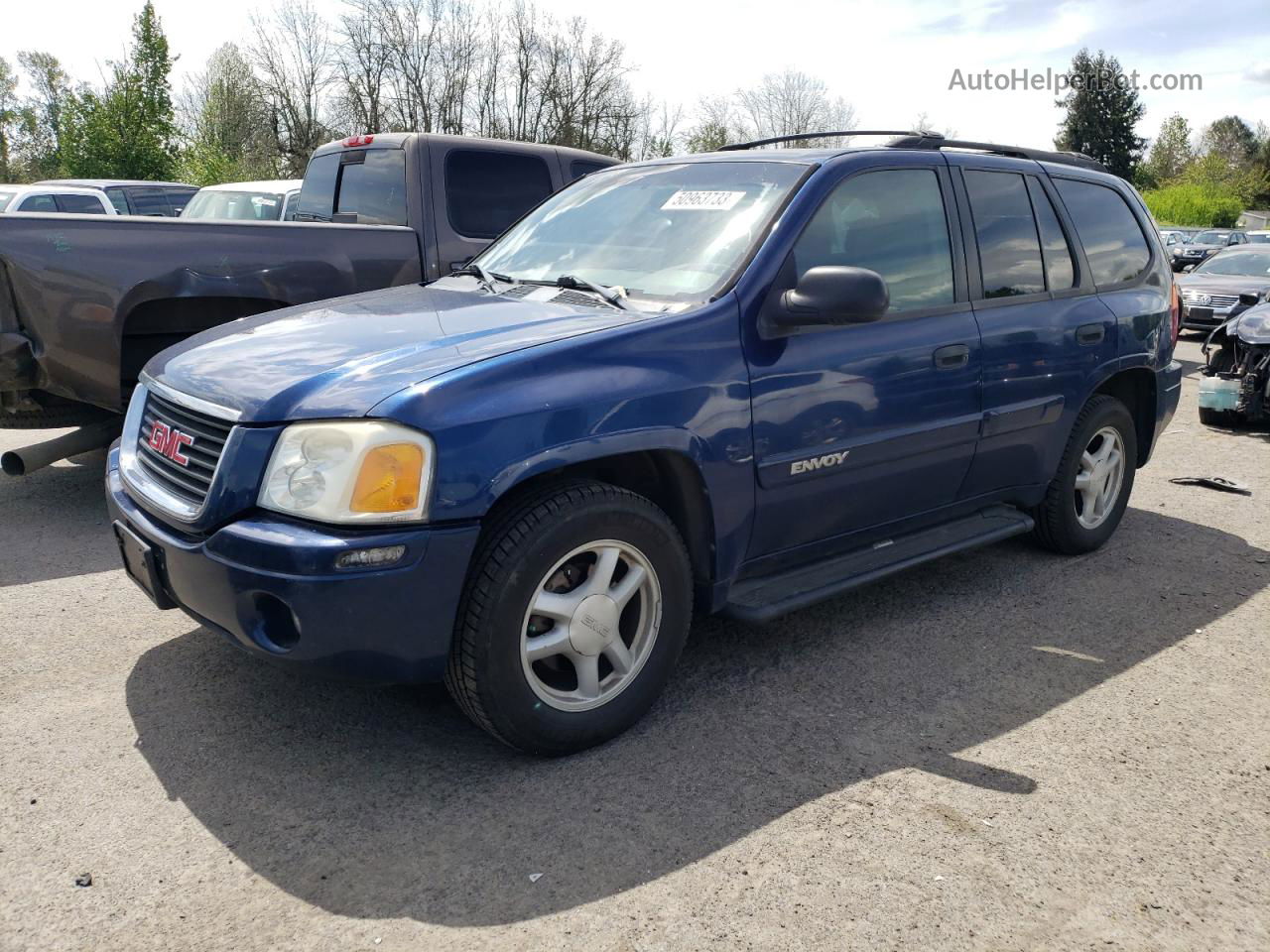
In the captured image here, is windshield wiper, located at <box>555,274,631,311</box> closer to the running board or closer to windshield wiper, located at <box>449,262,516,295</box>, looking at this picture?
windshield wiper, located at <box>449,262,516,295</box>

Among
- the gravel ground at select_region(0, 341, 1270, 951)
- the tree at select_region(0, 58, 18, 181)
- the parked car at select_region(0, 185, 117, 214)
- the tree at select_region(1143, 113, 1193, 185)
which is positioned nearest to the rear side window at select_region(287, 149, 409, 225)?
the gravel ground at select_region(0, 341, 1270, 951)

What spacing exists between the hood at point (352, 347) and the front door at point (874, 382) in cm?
66

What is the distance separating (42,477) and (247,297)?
2015 millimetres

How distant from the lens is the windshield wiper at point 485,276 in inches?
157

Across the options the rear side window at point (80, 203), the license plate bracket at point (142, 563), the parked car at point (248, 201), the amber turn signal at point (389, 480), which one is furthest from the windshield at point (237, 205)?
the amber turn signal at point (389, 480)

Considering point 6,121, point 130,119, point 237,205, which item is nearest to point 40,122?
point 6,121

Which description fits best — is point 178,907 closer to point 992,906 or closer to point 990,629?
point 992,906

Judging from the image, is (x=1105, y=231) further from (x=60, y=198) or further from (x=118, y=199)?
(x=118, y=199)

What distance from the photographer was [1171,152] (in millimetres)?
69000

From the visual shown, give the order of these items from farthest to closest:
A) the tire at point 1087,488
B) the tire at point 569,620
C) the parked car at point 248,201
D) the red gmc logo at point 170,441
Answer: the parked car at point 248,201, the tire at point 1087,488, the red gmc logo at point 170,441, the tire at point 569,620

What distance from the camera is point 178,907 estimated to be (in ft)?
8.04

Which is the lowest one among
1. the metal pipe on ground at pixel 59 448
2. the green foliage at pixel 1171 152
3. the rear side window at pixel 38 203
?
the metal pipe on ground at pixel 59 448

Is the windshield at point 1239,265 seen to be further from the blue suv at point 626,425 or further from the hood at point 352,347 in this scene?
the hood at point 352,347

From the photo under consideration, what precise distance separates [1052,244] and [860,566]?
188cm
